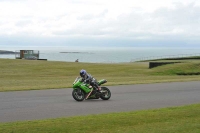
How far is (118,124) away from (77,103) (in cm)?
503

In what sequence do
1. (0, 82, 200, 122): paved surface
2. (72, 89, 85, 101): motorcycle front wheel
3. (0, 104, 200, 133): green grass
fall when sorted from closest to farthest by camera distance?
(0, 104, 200, 133): green grass < (0, 82, 200, 122): paved surface < (72, 89, 85, 101): motorcycle front wheel

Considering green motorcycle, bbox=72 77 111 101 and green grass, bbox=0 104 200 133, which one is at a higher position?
green motorcycle, bbox=72 77 111 101

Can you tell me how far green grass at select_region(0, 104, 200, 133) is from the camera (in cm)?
890

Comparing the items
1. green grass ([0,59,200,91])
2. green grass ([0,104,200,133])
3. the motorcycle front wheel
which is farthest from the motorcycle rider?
green grass ([0,59,200,91])

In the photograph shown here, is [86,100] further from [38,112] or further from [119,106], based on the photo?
[38,112]

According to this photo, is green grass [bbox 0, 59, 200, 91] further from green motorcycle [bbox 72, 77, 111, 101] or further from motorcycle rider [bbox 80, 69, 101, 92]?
motorcycle rider [bbox 80, 69, 101, 92]

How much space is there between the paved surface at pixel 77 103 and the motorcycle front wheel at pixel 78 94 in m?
0.18

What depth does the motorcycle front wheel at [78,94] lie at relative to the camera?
15159 mm

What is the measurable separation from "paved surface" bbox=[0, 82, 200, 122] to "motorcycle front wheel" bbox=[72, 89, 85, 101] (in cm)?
18

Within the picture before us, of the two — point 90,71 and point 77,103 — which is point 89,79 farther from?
point 90,71

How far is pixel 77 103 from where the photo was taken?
14547 millimetres

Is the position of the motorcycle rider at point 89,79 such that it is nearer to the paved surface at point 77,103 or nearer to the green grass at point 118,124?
the paved surface at point 77,103

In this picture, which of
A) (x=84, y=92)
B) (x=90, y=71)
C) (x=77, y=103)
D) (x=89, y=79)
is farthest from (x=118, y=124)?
(x=90, y=71)

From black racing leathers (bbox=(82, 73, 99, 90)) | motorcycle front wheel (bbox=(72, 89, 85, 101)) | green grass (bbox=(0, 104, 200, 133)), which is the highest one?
black racing leathers (bbox=(82, 73, 99, 90))
